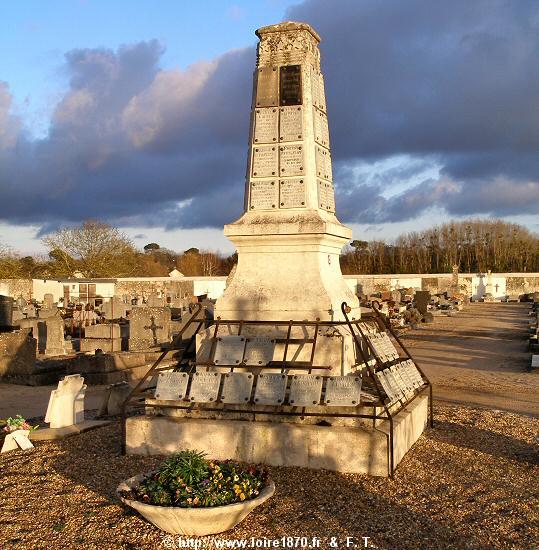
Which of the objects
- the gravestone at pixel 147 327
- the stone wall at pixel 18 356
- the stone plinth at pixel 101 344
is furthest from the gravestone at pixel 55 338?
Answer: the stone wall at pixel 18 356

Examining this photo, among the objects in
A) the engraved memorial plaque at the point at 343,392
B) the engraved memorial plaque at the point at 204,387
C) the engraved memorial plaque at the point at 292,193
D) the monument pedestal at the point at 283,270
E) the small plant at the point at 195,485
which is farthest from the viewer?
the engraved memorial plaque at the point at 292,193

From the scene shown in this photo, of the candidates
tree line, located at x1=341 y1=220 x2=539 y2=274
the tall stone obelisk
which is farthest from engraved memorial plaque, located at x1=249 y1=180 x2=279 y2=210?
tree line, located at x1=341 y1=220 x2=539 y2=274

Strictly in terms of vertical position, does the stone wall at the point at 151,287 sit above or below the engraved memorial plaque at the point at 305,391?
above

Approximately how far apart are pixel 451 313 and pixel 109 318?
761 inches

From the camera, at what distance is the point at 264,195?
746 cm

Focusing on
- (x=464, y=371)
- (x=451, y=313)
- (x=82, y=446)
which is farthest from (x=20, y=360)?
(x=451, y=313)

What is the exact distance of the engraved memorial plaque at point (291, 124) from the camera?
741 centimetres

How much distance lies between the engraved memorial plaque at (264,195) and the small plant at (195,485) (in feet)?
12.0

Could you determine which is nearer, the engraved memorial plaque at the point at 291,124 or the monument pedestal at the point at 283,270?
the monument pedestal at the point at 283,270

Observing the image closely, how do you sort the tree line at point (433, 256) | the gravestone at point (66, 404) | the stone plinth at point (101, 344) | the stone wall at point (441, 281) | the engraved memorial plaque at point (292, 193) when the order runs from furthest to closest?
the tree line at point (433, 256) < the stone wall at point (441, 281) < the stone plinth at point (101, 344) < the gravestone at point (66, 404) < the engraved memorial plaque at point (292, 193)

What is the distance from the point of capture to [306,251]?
23.6ft

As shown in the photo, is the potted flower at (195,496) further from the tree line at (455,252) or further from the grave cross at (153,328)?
the tree line at (455,252)

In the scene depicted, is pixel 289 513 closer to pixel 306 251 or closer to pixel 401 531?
pixel 401 531

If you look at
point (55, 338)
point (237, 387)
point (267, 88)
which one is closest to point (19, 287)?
point (55, 338)
